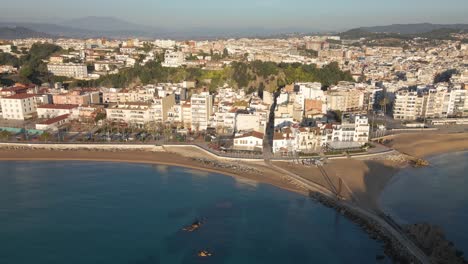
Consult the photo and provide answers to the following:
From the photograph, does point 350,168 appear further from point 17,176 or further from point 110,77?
point 110,77

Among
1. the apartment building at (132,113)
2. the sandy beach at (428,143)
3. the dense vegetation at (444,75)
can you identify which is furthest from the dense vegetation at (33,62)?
the dense vegetation at (444,75)

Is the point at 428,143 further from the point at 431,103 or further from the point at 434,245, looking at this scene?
the point at 434,245

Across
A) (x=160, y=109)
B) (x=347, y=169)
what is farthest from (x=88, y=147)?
(x=347, y=169)

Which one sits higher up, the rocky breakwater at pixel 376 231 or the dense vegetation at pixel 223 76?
the dense vegetation at pixel 223 76

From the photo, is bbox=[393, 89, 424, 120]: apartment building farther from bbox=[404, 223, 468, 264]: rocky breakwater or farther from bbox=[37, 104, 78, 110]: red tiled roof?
bbox=[37, 104, 78, 110]: red tiled roof

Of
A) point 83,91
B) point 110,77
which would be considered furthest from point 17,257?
point 110,77

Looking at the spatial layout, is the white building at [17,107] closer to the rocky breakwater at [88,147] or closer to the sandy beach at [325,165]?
the rocky breakwater at [88,147]
